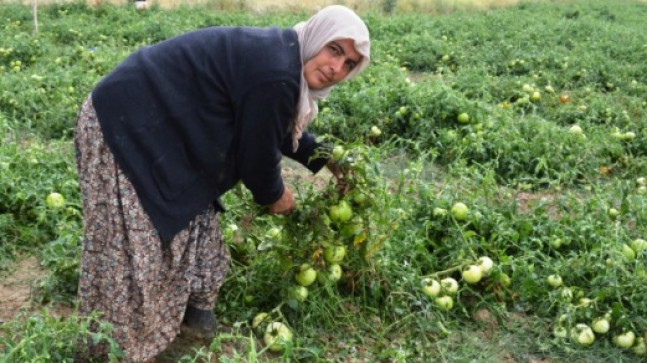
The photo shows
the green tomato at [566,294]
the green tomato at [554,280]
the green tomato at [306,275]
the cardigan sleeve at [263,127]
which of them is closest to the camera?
the cardigan sleeve at [263,127]

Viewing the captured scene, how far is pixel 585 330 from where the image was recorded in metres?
2.87

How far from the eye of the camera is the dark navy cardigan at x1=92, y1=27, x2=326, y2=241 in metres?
2.14

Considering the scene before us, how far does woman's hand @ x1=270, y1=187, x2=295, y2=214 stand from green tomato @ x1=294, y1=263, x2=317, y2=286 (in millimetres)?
313

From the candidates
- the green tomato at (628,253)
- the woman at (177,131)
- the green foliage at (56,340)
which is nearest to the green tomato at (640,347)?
the green tomato at (628,253)

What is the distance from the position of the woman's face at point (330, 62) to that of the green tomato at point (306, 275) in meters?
0.86

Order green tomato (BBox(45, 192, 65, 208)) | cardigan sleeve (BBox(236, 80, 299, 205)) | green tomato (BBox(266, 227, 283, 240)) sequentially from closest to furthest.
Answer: cardigan sleeve (BBox(236, 80, 299, 205)) < green tomato (BBox(266, 227, 283, 240)) < green tomato (BBox(45, 192, 65, 208))

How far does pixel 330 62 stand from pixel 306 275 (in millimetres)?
975

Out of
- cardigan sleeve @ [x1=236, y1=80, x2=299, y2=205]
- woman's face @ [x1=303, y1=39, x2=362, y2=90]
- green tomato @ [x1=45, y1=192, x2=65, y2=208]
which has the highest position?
woman's face @ [x1=303, y1=39, x2=362, y2=90]

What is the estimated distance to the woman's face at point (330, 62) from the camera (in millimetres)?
2207

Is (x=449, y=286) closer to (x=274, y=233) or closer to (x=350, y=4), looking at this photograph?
(x=274, y=233)

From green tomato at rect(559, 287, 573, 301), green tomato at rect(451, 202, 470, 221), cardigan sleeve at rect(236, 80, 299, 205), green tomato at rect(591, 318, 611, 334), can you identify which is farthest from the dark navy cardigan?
green tomato at rect(591, 318, 611, 334)

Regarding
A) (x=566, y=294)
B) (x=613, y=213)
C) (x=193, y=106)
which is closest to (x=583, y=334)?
(x=566, y=294)

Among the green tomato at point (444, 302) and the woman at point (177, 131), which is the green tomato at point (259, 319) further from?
the green tomato at point (444, 302)

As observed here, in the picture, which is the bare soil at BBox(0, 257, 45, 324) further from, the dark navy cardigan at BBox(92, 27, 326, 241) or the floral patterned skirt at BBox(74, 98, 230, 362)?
the dark navy cardigan at BBox(92, 27, 326, 241)
